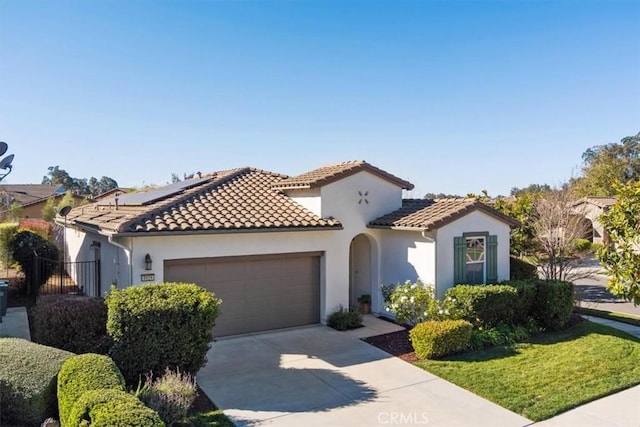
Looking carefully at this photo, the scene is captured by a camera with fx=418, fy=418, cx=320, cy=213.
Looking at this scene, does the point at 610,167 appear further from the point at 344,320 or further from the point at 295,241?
the point at 295,241

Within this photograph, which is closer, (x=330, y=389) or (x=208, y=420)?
(x=208, y=420)

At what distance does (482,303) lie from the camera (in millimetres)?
12906

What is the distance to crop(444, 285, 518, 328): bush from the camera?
1281cm

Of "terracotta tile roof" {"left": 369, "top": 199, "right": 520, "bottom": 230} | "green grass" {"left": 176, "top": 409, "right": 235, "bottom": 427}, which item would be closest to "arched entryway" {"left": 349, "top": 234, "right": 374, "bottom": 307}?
"terracotta tile roof" {"left": 369, "top": 199, "right": 520, "bottom": 230}

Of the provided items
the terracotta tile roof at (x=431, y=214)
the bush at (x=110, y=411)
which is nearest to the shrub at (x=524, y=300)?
the terracotta tile roof at (x=431, y=214)

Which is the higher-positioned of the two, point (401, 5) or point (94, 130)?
Answer: point (401, 5)

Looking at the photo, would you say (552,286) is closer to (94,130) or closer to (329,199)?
(329,199)

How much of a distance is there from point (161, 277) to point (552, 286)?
494 inches

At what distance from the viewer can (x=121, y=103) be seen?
54.2ft

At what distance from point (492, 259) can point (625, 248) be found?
631cm

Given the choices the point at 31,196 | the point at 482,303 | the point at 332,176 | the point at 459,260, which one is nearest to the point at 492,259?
the point at 459,260

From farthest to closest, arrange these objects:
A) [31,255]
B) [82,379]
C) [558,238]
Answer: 1. [558,238]
2. [31,255]
3. [82,379]

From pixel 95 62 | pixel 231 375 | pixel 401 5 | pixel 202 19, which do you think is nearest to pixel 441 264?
pixel 231 375

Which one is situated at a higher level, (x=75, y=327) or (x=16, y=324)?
(x=75, y=327)
